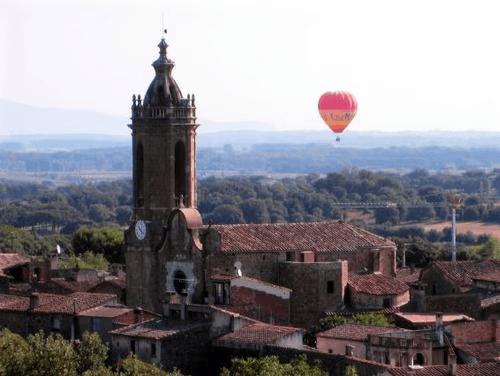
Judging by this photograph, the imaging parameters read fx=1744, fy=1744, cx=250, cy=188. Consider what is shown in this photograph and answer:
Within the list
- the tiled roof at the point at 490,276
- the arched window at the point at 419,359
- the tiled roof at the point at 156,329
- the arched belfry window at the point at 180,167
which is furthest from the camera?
the arched belfry window at the point at 180,167

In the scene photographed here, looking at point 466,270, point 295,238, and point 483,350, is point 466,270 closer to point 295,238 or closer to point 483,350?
point 295,238

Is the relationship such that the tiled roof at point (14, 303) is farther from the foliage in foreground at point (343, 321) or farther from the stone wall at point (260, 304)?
the foliage in foreground at point (343, 321)

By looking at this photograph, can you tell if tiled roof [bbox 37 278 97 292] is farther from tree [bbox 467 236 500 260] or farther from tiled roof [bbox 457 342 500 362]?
tree [bbox 467 236 500 260]

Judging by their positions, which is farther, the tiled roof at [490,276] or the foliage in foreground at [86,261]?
the foliage in foreground at [86,261]

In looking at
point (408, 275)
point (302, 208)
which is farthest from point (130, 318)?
point (302, 208)

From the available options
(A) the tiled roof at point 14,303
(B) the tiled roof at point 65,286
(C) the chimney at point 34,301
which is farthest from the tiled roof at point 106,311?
(B) the tiled roof at point 65,286

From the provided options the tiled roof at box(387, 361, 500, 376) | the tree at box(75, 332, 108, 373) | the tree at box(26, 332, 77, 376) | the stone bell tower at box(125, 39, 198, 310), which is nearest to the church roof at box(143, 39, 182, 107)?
the stone bell tower at box(125, 39, 198, 310)

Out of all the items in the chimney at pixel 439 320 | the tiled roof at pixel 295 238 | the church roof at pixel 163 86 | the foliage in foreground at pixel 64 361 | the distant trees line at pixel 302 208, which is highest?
the church roof at pixel 163 86
